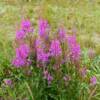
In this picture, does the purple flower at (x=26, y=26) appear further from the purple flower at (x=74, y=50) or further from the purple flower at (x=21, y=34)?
the purple flower at (x=74, y=50)

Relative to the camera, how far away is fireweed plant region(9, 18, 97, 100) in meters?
2.78

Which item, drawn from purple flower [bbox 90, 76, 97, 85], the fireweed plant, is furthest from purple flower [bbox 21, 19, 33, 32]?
purple flower [bbox 90, 76, 97, 85]

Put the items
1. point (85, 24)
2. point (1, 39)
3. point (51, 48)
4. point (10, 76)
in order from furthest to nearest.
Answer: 1. point (85, 24)
2. point (1, 39)
3. point (10, 76)
4. point (51, 48)

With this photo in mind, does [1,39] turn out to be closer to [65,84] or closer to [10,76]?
[10,76]

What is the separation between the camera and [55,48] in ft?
8.89

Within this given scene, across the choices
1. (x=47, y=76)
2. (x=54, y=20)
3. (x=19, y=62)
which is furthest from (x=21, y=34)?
(x=54, y=20)

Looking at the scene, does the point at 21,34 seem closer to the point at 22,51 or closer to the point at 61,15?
the point at 22,51

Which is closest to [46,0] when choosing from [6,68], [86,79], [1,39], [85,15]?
[85,15]

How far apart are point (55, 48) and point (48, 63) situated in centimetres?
16

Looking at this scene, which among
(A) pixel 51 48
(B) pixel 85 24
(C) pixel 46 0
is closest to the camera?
(A) pixel 51 48

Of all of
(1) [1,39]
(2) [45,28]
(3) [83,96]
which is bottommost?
(3) [83,96]

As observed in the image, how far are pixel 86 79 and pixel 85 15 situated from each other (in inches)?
83.9

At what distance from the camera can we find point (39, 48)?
277cm

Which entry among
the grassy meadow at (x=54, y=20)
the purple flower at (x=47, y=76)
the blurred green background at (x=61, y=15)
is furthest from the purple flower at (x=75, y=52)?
the blurred green background at (x=61, y=15)
